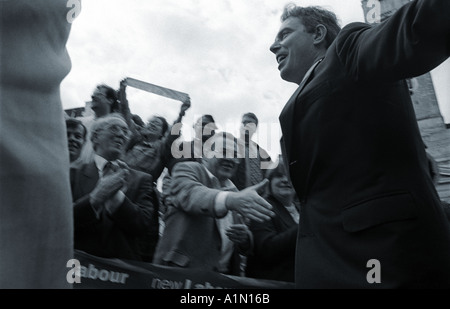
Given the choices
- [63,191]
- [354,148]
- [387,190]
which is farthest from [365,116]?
[63,191]

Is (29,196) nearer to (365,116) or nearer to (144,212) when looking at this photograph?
(365,116)

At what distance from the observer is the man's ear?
184 cm

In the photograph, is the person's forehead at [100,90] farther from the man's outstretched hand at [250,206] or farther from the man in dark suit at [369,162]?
the man in dark suit at [369,162]

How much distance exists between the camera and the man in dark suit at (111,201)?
7.29 ft

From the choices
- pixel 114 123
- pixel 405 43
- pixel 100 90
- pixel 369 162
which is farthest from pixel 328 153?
pixel 100 90

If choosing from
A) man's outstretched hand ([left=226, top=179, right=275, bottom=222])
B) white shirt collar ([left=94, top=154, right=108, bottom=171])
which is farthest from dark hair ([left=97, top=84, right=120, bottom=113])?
man's outstretched hand ([left=226, top=179, right=275, bottom=222])

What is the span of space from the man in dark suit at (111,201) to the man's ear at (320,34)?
3.55 ft

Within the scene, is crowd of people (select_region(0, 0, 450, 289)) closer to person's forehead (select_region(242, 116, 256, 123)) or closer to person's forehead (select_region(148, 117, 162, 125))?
person's forehead (select_region(242, 116, 256, 123))

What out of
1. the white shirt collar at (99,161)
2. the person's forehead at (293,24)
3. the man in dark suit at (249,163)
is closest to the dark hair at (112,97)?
the white shirt collar at (99,161)

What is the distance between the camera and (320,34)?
1.86 m

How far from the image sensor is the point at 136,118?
9.32 feet

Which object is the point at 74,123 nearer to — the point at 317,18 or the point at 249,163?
the point at 249,163

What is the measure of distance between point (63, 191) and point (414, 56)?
A: 0.87m

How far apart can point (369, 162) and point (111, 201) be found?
131 centimetres
